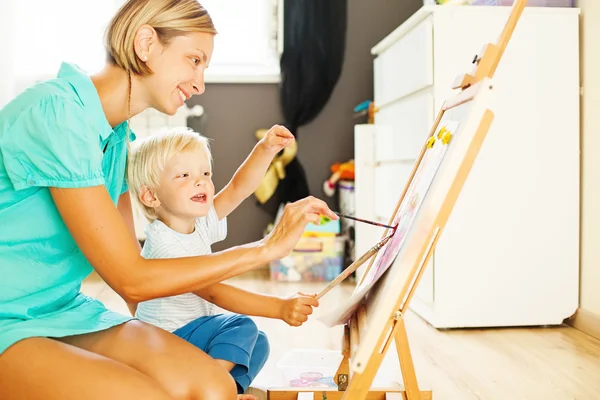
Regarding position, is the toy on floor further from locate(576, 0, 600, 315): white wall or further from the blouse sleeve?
the blouse sleeve

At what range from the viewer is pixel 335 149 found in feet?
11.0

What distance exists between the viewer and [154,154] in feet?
4.58

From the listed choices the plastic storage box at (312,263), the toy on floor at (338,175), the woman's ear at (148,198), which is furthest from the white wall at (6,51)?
the woman's ear at (148,198)

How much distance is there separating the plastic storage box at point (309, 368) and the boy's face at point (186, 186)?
0.41m

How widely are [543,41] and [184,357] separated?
1510 mm

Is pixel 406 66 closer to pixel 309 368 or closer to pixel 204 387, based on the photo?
pixel 309 368

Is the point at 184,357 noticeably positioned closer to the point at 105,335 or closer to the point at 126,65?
the point at 105,335

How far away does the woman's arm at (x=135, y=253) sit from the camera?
1.01 m

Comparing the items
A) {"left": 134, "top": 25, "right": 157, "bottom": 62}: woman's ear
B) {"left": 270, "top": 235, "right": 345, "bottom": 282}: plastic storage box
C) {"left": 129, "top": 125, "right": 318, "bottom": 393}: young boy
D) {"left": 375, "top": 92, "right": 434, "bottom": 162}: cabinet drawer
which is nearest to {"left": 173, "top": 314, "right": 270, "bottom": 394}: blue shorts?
{"left": 129, "top": 125, "right": 318, "bottom": 393}: young boy

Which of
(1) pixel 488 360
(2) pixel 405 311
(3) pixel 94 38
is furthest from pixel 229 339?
(3) pixel 94 38

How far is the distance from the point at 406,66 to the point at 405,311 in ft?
5.26

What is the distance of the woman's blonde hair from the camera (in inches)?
44.9

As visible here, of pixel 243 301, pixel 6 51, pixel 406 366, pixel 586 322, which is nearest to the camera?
pixel 406 366

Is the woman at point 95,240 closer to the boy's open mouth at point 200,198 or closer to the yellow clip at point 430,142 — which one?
the boy's open mouth at point 200,198
